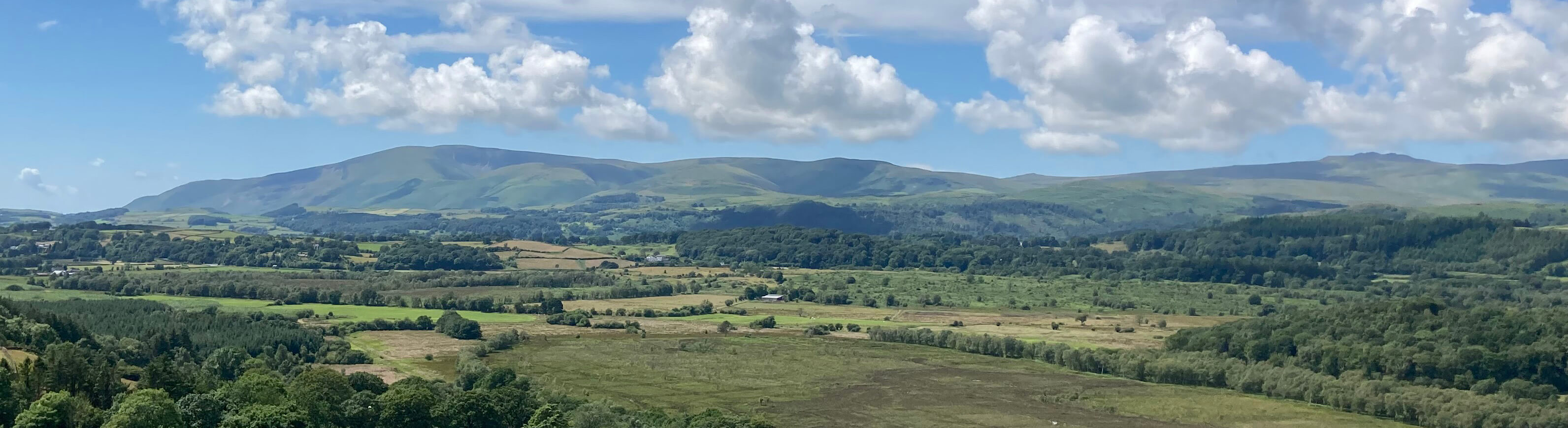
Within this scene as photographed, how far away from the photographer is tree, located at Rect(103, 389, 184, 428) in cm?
6369

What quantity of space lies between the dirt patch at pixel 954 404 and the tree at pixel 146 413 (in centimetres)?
3726

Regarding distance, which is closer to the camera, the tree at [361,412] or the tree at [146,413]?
the tree at [146,413]

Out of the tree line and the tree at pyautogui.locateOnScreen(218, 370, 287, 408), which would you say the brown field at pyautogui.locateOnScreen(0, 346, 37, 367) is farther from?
the tree line

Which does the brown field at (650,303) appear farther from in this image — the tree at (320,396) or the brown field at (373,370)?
the tree at (320,396)

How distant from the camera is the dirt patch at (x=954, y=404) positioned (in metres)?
92.4

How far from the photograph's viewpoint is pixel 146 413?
6450 centimetres

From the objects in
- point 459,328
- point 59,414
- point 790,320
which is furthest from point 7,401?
point 790,320

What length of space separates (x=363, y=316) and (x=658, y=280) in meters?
60.6

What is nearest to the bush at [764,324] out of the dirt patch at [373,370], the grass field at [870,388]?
the grass field at [870,388]

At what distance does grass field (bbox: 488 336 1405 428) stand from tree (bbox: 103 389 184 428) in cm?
3309

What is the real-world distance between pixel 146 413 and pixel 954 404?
55141 millimetres

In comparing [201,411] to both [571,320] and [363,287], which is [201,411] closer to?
[571,320]

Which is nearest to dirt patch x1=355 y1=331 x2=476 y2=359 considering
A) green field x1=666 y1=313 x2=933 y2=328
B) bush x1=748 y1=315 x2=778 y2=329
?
green field x1=666 y1=313 x2=933 y2=328

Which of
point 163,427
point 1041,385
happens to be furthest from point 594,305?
point 163,427
